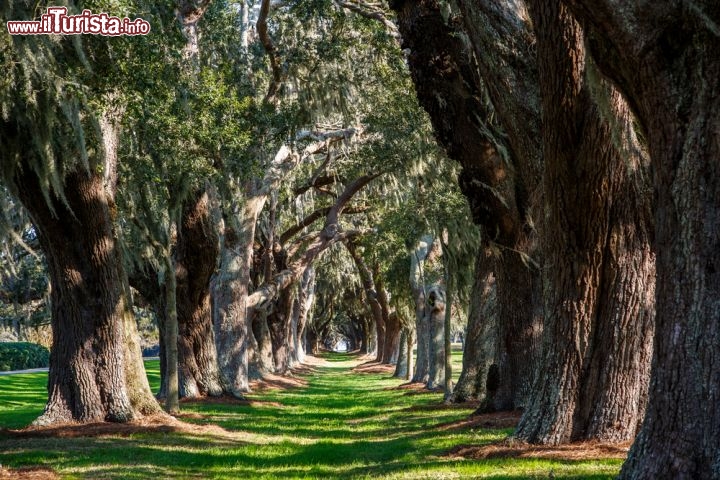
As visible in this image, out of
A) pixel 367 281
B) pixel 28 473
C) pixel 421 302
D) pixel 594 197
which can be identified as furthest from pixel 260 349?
pixel 594 197

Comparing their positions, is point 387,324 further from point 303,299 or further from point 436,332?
point 436,332

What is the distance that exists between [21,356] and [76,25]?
35256 millimetres

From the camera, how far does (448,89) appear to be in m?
10.6

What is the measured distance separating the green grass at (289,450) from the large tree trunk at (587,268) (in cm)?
101

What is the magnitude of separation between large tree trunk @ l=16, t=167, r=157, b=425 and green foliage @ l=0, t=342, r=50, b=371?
29981 millimetres

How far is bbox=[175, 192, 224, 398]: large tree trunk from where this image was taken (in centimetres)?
1738

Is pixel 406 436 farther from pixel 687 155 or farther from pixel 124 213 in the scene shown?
pixel 687 155

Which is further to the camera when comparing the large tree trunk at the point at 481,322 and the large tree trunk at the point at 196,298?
the large tree trunk at the point at 196,298

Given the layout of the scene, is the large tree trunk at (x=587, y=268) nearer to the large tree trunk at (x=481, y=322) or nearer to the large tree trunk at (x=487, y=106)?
the large tree trunk at (x=487, y=106)

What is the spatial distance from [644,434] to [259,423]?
10.7 m

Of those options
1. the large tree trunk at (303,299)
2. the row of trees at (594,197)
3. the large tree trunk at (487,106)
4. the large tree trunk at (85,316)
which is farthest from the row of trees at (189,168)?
the large tree trunk at (303,299)

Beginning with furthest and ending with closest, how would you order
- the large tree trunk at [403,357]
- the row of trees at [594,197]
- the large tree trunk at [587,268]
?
the large tree trunk at [403,357], the large tree trunk at [587,268], the row of trees at [594,197]

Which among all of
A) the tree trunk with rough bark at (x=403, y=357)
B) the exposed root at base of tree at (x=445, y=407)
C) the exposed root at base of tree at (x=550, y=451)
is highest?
the tree trunk with rough bark at (x=403, y=357)

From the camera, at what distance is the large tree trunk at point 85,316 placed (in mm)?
12147
